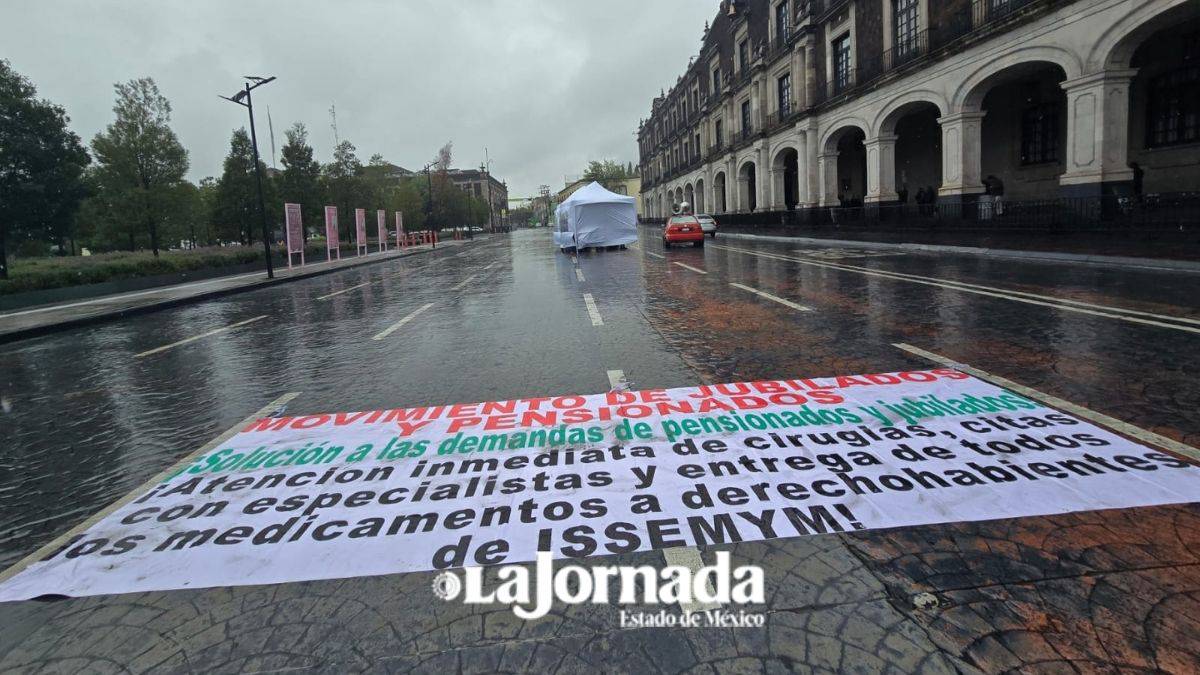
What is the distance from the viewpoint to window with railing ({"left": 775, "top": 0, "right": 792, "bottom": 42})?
127ft

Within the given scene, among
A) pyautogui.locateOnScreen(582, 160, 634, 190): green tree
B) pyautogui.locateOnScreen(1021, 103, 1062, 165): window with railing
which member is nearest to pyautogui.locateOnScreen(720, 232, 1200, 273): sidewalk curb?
pyautogui.locateOnScreen(1021, 103, 1062, 165): window with railing

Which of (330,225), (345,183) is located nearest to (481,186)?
(345,183)

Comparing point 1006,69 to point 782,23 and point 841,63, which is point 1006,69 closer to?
point 841,63

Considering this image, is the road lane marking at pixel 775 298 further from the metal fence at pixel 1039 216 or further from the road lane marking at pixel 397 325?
the metal fence at pixel 1039 216

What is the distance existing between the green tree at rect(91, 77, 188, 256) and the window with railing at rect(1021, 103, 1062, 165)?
39.6 metres

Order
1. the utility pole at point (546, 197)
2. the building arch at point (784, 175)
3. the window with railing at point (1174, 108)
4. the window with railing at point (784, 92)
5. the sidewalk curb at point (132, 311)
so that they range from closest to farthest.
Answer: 1. the sidewalk curb at point (132, 311)
2. the window with railing at point (1174, 108)
3. the window with railing at point (784, 92)
4. the building arch at point (784, 175)
5. the utility pole at point (546, 197)

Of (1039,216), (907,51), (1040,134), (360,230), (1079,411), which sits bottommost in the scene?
(1079,411)

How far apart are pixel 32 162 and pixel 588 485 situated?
3614 centimetres

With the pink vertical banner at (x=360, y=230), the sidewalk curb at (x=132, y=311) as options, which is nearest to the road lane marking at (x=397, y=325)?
the sidewalk curb at (x=132, y=311)

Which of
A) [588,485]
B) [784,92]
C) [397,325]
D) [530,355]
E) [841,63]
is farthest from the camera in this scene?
[784,92]

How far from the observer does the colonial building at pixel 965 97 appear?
17.0m

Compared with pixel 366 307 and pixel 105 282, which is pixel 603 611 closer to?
pixel 366 307

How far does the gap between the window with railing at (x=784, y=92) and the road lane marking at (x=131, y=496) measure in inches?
1537

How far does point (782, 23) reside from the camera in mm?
39688
